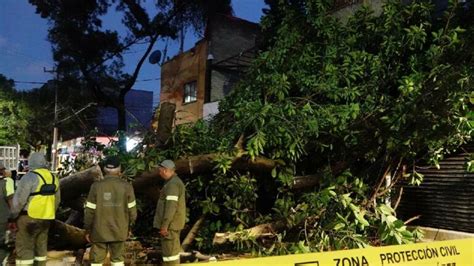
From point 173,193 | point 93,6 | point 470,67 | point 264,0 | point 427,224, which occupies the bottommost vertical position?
point 427,224

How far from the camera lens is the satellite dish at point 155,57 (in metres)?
28.4

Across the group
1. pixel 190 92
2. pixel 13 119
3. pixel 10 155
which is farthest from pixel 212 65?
pixel 13 119

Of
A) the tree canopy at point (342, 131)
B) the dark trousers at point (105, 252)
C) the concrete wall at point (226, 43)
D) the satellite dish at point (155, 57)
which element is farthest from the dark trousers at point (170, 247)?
the satellite dish at point (155, 57)

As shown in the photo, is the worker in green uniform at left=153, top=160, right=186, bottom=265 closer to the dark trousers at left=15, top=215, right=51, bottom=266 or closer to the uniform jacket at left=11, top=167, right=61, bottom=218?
the dark trousers at left=15, top=215, right=51, bottom=266

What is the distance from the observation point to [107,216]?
5.71 metres

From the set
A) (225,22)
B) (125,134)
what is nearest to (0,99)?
(225,22)

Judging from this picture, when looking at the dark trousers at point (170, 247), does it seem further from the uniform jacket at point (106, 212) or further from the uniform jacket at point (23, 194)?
the uniform jacket at point (23, 194)

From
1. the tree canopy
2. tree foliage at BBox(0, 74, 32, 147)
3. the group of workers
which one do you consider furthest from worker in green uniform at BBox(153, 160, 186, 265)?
tree foliage at BBox(0, 74, 32, 147)

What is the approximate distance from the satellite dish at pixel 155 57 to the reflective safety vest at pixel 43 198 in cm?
2269

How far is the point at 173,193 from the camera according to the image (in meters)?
6.36

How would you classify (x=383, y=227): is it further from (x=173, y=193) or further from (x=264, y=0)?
(x=264, y=0)

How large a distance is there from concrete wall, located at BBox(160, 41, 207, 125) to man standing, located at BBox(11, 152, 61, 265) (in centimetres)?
1612

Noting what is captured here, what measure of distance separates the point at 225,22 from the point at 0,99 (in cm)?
1883

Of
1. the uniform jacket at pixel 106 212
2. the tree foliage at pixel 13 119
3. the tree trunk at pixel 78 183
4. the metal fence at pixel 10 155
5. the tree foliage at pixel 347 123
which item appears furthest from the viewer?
the tree foliage at pixel 13 119
